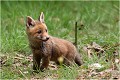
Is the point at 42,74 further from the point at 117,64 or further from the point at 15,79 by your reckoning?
the point at 117,64

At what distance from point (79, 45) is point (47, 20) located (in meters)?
1.62

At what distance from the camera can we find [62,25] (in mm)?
12398

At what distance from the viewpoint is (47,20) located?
39.3ft

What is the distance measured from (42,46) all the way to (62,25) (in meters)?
3.46

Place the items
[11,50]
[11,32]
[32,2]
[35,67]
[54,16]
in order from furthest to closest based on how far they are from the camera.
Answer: [32,2], [54,16], [11,32], [11,50], [35,67]

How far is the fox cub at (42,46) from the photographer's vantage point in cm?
877

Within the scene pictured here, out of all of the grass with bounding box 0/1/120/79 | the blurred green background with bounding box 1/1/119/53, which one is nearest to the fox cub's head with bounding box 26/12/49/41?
the grass with bounding box 0/1/120/79

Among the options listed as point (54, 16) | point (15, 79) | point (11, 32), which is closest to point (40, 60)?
point (15, 79)

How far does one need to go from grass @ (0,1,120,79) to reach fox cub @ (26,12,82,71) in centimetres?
25

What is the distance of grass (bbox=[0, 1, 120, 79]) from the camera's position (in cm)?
910

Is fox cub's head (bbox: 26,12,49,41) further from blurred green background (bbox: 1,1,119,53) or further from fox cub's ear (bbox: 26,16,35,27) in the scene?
blurred green background (bbox: 1,1,119,53)

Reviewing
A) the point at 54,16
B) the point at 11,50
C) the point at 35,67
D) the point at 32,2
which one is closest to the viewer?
the point at 35,67

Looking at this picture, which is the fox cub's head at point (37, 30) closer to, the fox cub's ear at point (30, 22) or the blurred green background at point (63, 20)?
the fox cub's ear at point (30, 22)

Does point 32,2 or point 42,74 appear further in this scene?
point 32,2
